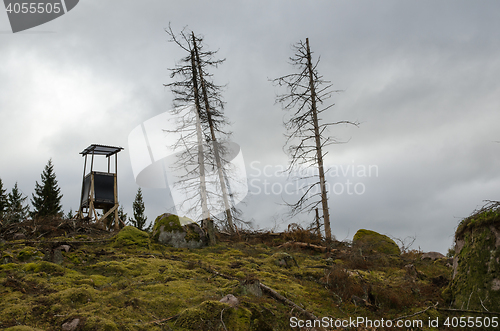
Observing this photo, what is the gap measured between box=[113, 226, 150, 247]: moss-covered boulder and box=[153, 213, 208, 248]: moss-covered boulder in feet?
A: 2.32

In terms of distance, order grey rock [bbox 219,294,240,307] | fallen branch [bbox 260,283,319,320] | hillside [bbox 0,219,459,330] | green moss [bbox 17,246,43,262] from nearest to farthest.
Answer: hillside [bbox 0,219,459,330] → grey rock [bbox 219,294,240,307] → fallen branch [bbox 260,283,319,320] → green moss [bbox 17,246,43,262]

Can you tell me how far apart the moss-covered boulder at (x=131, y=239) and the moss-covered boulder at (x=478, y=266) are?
9.70m

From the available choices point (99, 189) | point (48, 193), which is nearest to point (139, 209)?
point (48, 193)

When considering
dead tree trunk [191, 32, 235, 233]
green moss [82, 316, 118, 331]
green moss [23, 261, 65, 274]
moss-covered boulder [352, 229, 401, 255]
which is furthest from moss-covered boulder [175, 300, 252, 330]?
dead tree trunk [191, 32, 235, 233]

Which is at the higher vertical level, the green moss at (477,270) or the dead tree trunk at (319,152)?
the dead tree trunk at (319,152)

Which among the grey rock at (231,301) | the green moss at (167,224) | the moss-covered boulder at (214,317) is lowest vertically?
the moss-covered boulder at (214,317)

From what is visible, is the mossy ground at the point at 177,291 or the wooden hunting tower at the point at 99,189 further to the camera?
the wooden hunting tower at the point at 99,189

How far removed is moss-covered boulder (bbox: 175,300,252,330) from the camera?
5.56 meters

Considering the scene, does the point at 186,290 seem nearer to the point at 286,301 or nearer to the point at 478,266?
the point at 286,301

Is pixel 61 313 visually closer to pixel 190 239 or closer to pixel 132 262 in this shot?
pixel 132 262

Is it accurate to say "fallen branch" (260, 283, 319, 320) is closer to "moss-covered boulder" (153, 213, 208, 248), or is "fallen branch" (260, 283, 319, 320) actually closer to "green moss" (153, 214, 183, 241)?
"moss-covered boulder" (153, 213, 208, 248)

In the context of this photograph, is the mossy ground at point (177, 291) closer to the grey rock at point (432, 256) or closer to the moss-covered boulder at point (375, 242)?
the grey rock at point (432, 256)

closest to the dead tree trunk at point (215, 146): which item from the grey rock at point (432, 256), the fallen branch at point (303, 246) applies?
the fallen branch at point (303, 246)

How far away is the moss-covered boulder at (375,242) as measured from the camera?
14.3 metres
